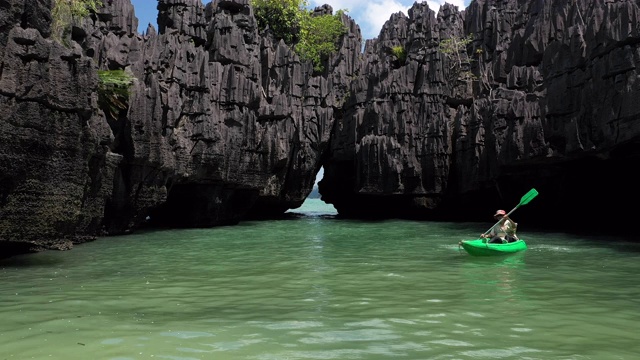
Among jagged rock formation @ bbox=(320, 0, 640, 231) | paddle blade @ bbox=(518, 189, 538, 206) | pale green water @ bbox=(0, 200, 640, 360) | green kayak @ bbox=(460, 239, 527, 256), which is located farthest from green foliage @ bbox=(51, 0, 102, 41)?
jagged rock formation @ bbox=(320, 0, 640, 231)

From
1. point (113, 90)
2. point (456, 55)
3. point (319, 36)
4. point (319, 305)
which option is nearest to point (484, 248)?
point (319, 305)

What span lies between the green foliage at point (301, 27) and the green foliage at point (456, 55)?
319 inches

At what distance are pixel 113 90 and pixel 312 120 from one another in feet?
52.9

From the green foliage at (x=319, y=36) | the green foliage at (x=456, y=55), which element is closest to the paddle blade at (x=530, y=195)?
the green foliage at (x=456, y=55)

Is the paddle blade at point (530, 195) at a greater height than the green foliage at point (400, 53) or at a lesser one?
lesser

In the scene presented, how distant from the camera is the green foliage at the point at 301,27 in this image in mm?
34750

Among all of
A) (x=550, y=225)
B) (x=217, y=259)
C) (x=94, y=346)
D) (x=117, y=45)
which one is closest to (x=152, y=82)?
(x=117, y=45)

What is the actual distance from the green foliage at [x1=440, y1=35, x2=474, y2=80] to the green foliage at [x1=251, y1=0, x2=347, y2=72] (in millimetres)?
8111

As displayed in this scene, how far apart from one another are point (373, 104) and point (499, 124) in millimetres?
8649

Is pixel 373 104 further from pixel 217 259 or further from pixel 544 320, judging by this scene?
pixel 544 320

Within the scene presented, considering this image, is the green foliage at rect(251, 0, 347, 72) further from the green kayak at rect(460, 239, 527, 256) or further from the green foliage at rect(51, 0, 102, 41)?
the green kayak at rect(460, 239, 527, 256)

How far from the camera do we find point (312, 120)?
3206cm

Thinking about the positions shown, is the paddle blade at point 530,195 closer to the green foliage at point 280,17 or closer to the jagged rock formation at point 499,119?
the jagged rock formation at point 499,119

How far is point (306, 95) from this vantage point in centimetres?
3228
